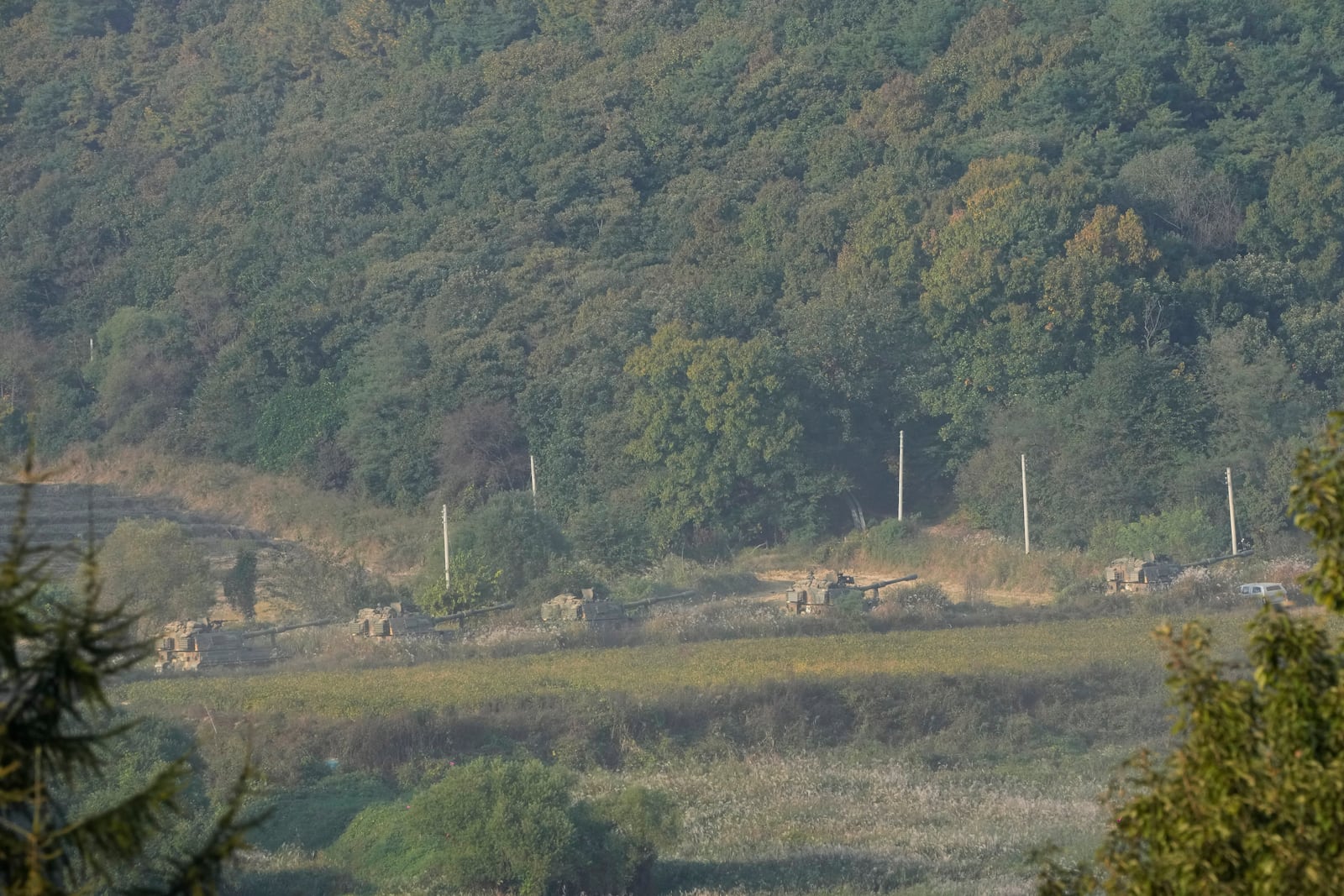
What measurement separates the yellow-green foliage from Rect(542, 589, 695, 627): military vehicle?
2.63 m

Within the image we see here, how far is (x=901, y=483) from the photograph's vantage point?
40.3 meters

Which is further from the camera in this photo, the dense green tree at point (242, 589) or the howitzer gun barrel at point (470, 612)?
the dense green tree at point (242, 589)

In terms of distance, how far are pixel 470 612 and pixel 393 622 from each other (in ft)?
7.34

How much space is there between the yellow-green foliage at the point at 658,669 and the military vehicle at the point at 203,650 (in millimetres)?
1571

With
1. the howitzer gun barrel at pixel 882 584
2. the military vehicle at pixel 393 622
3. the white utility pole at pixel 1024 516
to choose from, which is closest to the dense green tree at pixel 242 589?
the military vehicle at pixel 393 622

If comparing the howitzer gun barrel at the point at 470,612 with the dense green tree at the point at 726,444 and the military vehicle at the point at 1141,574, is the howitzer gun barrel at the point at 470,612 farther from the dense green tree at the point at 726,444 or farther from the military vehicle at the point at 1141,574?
the military vehicle at the point at 1141,574

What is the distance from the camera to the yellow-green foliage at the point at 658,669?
21.6 meters

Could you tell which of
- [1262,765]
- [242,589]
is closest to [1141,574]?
[242,589]

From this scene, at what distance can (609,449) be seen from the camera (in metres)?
41.2

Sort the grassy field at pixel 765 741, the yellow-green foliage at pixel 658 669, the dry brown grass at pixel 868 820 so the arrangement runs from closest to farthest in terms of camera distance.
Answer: the dry brown grass at pixel 868 820 → the grassy field at pixel 765 741 → the yellow-green foliage at pixel 658 669

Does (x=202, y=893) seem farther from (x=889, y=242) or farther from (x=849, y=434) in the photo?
(x=889, y=242)

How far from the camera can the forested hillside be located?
39.5 metres

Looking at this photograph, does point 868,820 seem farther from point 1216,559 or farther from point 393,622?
point 1216,559

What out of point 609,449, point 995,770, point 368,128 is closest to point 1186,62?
point 609,449
